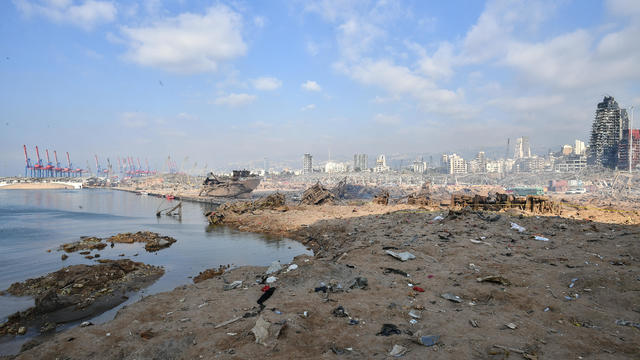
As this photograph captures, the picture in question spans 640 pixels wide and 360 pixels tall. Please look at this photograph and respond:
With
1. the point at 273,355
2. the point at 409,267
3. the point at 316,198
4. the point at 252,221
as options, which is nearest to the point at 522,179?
the point at 316,198

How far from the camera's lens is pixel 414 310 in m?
4.94

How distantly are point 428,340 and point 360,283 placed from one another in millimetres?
2373

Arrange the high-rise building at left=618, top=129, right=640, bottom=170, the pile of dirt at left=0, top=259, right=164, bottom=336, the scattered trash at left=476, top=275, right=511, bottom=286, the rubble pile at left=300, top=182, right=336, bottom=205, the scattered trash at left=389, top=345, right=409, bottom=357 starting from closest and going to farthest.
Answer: the scattered trash at left=389, top=345, right=409, bottom=357 < the scattered trash at left=476, top=275, right=511, bottom=286 < the pile of dirt at left=0, top=259, right=164, bottom=336 < the rubble pile at left=300, top=182, right=336, bottom=205 < the high-rise building at left=618, top=129, right=640, bottom=170

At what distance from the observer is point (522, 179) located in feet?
244

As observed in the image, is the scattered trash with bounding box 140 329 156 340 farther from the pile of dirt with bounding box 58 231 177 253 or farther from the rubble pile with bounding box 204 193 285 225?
the rubble pile with bounding box 204 193 285 225

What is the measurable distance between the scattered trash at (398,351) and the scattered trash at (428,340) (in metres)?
0.29

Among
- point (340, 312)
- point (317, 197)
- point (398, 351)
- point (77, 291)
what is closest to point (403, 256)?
point (340, 312)

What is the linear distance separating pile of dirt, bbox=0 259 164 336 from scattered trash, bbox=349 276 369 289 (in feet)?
20.3

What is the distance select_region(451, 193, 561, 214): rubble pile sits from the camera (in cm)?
1611

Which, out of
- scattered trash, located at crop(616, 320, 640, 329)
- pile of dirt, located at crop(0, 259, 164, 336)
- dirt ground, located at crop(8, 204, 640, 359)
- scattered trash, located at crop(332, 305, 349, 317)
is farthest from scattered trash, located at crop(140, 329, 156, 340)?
scattered trash, located at crop(616, 320, 640, 329)

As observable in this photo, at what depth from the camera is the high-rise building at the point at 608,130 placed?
57.2 metres

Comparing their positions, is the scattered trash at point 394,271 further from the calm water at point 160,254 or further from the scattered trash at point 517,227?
the scattered trash at point 517,227

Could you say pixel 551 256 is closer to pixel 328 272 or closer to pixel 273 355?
pixel 328 272

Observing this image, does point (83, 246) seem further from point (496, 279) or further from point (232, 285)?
point (496, 279)
